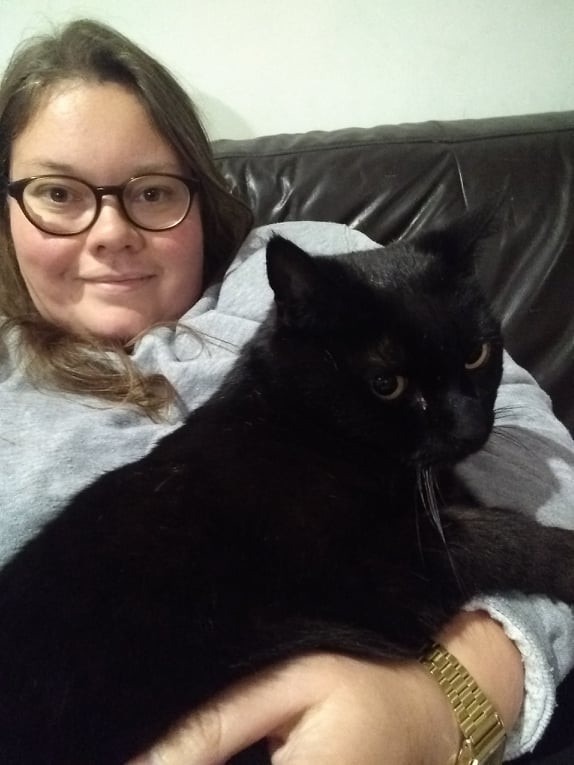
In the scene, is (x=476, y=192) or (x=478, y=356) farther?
(x=476, y=192)

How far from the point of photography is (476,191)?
1.17 meters

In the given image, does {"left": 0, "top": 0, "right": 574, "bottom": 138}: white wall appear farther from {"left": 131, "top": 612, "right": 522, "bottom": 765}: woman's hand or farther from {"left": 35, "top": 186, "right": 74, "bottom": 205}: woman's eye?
{"left": 131, "top": 612, "right": 522, "bottom": 765}: woman's hand

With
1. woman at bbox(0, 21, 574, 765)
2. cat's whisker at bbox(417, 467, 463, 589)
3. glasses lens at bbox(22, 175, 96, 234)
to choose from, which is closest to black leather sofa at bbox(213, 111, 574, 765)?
woman at bbox(0, 21, 574, 765)

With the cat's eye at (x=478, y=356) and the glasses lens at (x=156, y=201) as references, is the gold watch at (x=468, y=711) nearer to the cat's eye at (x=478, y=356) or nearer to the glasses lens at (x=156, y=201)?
the cat's eye at (x=478, y=356)

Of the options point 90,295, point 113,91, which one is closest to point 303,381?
point 90,295

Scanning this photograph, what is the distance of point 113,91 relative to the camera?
901 mm

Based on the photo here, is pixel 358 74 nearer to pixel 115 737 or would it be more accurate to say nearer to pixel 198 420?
pixel 198 420

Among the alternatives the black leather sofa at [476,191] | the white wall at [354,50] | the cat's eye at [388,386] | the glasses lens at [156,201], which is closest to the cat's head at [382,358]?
the cat's eye at [388,386]

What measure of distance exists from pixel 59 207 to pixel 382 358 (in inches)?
23.7

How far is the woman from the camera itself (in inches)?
23.5

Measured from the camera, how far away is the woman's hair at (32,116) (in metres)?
0.85

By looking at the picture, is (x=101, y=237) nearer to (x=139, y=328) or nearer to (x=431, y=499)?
(x=139, y=328)

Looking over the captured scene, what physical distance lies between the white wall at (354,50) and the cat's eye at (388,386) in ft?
3.71

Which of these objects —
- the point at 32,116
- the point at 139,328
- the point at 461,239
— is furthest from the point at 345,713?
the point at 32,116
